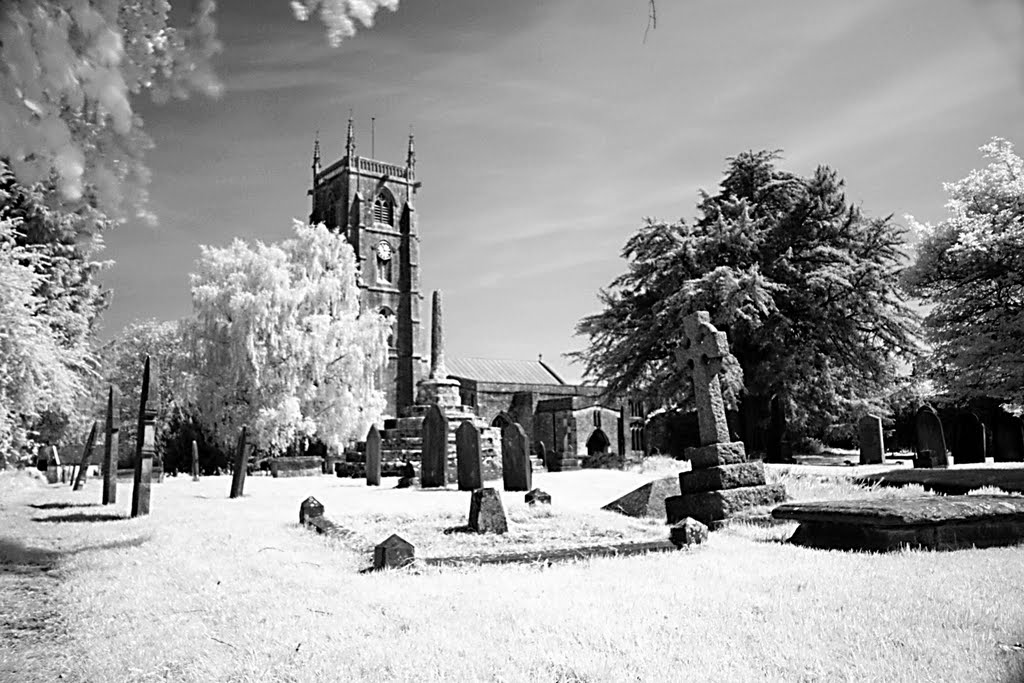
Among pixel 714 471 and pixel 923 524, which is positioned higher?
pixel 714 471

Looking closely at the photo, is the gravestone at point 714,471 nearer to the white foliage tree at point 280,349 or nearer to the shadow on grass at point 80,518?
the shadow on grass at point 80,518

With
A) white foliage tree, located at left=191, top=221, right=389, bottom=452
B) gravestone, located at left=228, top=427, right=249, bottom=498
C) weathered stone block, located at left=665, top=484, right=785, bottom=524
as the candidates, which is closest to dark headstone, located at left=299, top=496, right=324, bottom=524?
weathered stone block, located at left=665, top=484, right=785, bottom=524

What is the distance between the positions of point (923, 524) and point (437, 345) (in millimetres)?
22453

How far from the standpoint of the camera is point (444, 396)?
26516mm

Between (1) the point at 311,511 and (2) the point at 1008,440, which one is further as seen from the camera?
(2) the point at 1008,440

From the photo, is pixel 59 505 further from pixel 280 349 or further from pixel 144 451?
pixel 280 349

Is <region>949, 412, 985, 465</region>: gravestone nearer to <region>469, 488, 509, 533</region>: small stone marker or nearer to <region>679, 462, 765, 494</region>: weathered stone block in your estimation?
<region>679, 462, 765, 494</region>: weathered stone block

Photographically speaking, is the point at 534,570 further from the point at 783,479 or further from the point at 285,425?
the point at 285,425

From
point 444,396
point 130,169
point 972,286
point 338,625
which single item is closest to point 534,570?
point 338,625

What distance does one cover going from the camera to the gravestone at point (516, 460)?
14625 mm

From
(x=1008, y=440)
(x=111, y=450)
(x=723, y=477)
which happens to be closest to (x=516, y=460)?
(x=723, y=477)

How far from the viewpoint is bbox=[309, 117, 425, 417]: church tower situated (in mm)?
56219

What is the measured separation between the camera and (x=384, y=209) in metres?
59.7

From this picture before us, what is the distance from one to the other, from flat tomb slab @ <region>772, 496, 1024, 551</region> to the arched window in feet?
181
